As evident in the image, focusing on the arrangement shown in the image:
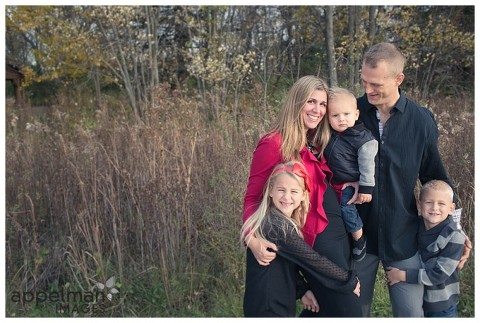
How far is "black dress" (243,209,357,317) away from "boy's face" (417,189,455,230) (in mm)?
480

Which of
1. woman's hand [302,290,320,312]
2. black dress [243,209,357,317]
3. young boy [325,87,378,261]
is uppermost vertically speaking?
young boy [325,87,378,261]

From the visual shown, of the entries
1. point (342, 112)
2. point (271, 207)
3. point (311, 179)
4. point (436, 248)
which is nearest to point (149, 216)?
point (271, 207)

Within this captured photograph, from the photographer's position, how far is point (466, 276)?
150 inches

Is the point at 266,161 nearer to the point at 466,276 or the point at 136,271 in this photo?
the point at 136,271

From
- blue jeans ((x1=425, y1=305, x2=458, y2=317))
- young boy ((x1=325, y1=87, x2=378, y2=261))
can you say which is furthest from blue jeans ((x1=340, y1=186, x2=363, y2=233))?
blue jeans ((x1=425, y1=305, x2=458, y2=317))

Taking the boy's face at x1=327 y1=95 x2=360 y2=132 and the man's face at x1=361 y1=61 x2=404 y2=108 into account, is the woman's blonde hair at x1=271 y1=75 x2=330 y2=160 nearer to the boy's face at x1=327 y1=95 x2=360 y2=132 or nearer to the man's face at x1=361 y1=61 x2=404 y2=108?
the boy's face at x1=327 y1=95 x2=360 y2=132

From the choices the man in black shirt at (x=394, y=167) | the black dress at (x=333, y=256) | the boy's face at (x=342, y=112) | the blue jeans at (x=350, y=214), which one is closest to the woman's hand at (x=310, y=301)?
the black dress at (x=333, y=256)

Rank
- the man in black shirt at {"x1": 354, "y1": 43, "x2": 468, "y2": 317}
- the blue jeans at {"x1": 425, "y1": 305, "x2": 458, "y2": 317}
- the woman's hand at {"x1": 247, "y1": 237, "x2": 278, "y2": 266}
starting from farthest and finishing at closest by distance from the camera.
Answer: the blue jeans at {"x1": 425, "y1": 305, "x2": 458, "y2": 317}, the man in black shirt at {"x1": 354, "y1": 43, "x2": 468, "y2": 317}, the woman's hand at {"x1": 247, "y1": 237, "x2": 278, "y2": 266}

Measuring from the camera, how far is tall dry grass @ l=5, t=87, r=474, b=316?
3795 millimetres

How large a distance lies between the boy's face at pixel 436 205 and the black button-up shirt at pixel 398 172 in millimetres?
74

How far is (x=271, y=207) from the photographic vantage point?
8.13 ft

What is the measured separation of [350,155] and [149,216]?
2.01m

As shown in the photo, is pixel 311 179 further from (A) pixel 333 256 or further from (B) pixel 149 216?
(B) pixel 149 216

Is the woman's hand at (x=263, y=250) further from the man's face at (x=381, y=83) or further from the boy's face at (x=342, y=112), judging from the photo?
the man's face at (x=381, y=83)
